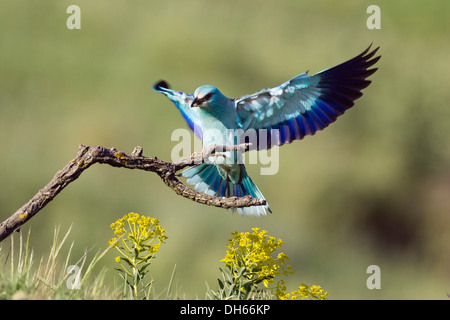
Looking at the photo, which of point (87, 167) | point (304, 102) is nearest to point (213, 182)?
point (304, 102)

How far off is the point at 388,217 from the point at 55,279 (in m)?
7.49

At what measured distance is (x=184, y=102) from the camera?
472 centimetres

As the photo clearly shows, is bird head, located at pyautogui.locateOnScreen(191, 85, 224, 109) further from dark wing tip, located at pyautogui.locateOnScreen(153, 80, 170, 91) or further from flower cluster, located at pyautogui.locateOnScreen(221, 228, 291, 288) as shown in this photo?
flower cluster, located at pyautogui.locateOnScreen(221, 228, 291, 288)

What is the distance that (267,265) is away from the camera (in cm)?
304

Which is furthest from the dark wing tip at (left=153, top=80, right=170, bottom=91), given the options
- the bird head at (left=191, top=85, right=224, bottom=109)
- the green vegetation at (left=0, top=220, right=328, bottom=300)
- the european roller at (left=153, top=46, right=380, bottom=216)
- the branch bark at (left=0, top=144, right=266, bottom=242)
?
the green vegetation at (left=0, top=220, right=328, bottom=300)

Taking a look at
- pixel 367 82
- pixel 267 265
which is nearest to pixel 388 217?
pixel 367 82

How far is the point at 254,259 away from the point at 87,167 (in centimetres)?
95

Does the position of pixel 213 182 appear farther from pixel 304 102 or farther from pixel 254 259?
pixel 254 259

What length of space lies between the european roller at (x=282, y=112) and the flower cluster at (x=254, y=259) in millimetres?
1201

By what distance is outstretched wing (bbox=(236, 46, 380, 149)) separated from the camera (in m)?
4.25

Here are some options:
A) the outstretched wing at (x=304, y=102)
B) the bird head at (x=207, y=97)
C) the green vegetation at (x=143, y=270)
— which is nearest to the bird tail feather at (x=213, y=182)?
the outstretched wing at (x=304, y=102)

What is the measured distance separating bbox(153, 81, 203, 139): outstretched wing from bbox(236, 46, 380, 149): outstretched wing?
0.55 metres

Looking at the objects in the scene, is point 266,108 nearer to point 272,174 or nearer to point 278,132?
point 278,132
